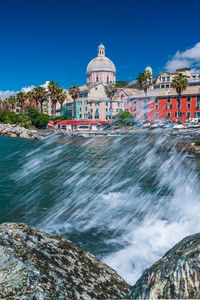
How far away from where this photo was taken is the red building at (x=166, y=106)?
84812mm

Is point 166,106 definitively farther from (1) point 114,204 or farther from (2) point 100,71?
(1) point 114,204

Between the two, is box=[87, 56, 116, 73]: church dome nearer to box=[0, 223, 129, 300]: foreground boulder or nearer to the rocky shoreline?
box=[0, 223, 129, 300]: foreground boulder

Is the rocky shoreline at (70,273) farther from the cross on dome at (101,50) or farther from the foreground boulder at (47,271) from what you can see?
the cross on dome at (101,50)

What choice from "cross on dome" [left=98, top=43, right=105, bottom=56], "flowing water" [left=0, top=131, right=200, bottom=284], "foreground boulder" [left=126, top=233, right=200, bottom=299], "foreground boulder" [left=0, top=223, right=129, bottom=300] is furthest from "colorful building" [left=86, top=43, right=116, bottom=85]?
"foreground boulder" [left=126, top=233, right=200, bottom=299]

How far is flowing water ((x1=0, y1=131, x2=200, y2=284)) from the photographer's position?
9.42 metres

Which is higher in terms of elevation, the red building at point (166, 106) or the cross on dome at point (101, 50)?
the cross on dome at point (101, 50)

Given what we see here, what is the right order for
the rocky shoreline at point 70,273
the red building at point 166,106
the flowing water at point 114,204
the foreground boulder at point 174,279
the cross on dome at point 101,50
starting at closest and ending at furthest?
the foreground boulder at point 174,279 < the rocky shoreline at point 70,273 < the flowing water at point 114,204 < the red building at point 166,106 < the cross on dome at point 101,50

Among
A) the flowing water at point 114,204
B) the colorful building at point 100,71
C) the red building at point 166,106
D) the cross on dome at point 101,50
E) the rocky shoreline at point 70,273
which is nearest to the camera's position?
the rocky shoreline at point 70,273

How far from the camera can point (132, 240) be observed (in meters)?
9.74

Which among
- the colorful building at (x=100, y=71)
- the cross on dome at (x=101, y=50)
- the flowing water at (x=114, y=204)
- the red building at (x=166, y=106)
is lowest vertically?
the flowing water at (x=114, y=204)

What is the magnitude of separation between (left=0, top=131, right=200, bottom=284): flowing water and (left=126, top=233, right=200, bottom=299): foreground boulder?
4.31 m

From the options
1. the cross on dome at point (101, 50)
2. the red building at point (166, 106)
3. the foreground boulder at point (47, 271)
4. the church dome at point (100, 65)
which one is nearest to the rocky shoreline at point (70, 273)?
the foreground boulder at point (47, 271)

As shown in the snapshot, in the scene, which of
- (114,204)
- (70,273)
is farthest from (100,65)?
(70,273)

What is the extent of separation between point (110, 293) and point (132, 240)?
5.78 meters
